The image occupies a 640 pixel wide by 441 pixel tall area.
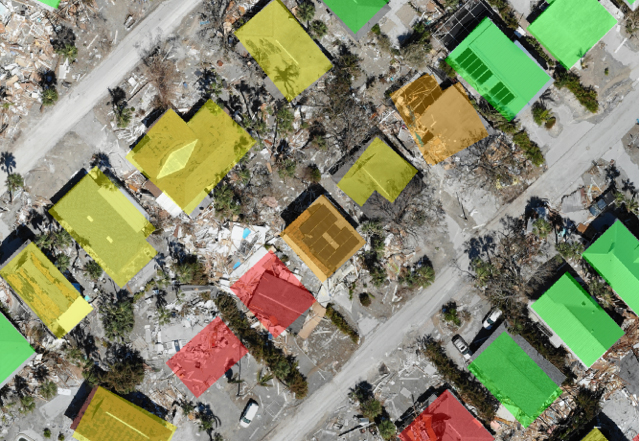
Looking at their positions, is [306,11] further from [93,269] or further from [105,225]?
[93,269]

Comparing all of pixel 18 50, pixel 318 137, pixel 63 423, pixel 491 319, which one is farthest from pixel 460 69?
pixel 63 423

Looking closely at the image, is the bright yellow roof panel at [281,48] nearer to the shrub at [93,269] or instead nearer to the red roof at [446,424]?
the shrub at [93,269]

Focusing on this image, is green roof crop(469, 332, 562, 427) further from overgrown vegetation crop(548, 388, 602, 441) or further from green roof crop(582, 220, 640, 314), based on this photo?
green roof crop(582, 220, 640, 314)

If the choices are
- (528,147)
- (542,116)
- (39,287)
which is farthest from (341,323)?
(39,287)

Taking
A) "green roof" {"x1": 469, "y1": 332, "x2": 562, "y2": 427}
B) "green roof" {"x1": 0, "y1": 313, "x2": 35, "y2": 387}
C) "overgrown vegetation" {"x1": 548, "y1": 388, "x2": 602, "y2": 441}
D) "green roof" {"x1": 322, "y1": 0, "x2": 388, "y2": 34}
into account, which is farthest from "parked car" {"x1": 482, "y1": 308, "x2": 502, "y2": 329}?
"green roof" {"x1": 0, "y1": 313, "x2": 35, "y2": 387}

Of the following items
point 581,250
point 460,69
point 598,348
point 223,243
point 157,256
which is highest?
point 157,256

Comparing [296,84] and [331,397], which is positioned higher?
[296,84]

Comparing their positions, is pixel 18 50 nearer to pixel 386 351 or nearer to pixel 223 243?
pixel 223 243

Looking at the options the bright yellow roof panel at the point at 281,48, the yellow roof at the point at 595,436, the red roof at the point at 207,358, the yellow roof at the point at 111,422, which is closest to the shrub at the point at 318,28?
the bright yellow roof panel at the point at 281,48
